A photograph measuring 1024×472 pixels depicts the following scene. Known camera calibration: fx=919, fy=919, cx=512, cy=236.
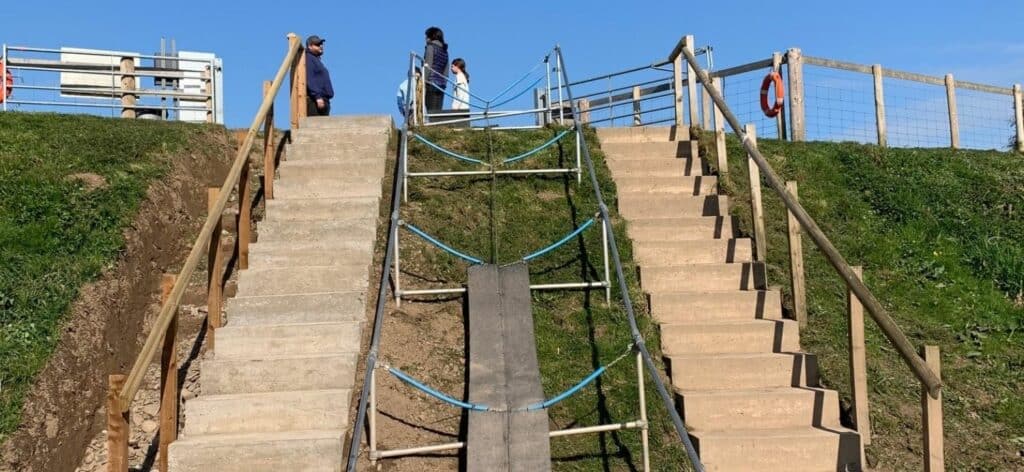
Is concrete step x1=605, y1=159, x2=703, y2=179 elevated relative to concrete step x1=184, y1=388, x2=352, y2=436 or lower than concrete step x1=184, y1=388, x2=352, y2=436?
elevated

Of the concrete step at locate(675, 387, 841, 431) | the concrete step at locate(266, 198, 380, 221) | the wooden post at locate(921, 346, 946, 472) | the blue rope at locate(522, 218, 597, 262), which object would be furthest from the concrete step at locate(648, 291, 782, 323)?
the concrete step at locate(266, 198, 380, 221)

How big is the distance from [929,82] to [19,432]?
12613mm

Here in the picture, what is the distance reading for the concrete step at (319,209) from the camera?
8.20 meters

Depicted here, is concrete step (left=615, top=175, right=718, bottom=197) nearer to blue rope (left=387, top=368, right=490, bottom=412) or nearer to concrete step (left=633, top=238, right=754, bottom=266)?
concrete step (left=633, top=238, right=754, bottom=266)

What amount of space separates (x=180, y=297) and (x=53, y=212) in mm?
2751

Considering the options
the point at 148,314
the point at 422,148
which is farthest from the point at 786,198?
the point at 148,314

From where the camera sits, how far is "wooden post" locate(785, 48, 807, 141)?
1205cm

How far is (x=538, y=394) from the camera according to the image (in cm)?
630

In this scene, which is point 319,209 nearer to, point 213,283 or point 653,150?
point 213,283

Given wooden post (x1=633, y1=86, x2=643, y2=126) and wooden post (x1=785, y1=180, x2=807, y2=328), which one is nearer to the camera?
wooden post (x1=785, y1=180, x2=807, y2=328)

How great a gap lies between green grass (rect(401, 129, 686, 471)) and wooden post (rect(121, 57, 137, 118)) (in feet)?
19.4

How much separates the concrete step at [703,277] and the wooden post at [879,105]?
588cm

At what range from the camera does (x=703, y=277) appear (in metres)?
7.74

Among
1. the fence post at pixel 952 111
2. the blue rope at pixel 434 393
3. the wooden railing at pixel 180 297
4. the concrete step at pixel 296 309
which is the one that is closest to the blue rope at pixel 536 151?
the wooden railing at pixel 180 297
